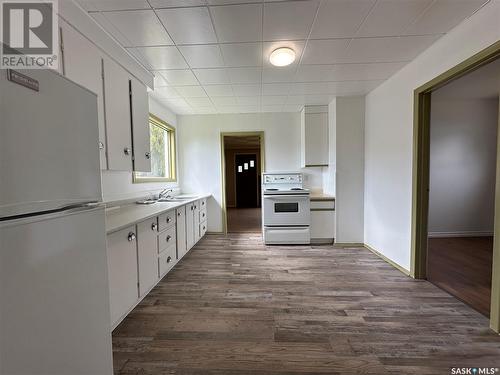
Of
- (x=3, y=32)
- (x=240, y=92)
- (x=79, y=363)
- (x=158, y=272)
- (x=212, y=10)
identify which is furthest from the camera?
(x=240, y=92)

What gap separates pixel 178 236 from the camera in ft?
A: 9.69

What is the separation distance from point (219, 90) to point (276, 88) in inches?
Answer: 31.6

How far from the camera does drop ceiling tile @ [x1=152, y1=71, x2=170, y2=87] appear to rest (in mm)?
2775

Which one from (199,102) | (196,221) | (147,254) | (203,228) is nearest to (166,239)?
(147,254)

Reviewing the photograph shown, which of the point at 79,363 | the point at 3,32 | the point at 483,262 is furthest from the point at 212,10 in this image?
the point at 483,262

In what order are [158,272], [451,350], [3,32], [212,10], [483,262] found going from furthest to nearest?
[483,262], [158,272], [212,10], [451,350], [3,32]

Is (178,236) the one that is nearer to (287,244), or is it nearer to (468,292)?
(287,244)

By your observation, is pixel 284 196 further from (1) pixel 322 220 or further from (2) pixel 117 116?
(2) pixel 117 116

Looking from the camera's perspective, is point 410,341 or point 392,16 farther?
point 392,16

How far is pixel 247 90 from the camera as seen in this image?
3344mm

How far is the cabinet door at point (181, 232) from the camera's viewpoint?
2.95 m

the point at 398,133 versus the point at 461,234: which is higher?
the point at 398,133

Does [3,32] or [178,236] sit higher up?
[3,32]

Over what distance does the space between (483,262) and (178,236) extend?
3801 millimetres
